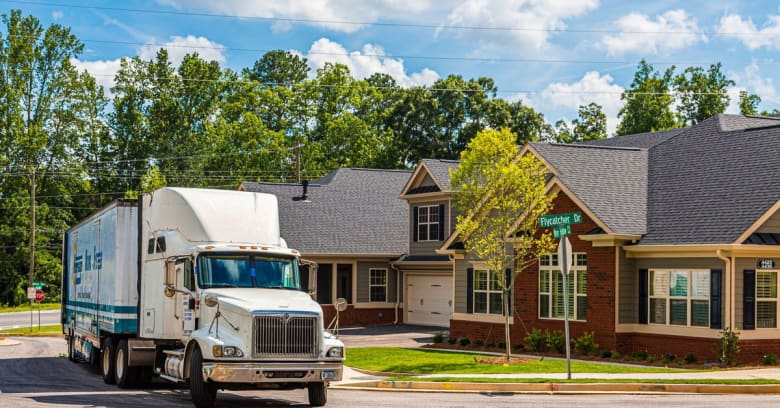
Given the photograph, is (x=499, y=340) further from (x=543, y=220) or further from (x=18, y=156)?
(x=18, y=156)

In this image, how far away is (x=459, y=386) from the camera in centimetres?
2148

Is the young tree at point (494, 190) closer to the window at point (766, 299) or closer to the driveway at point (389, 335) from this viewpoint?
the window at point (766, 299)

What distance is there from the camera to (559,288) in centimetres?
3131

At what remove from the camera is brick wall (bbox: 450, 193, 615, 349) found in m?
29.4

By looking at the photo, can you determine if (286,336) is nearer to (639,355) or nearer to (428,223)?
(639,355)

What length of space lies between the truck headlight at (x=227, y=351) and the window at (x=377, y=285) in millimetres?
30969

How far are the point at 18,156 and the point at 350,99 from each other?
25427 millimetres

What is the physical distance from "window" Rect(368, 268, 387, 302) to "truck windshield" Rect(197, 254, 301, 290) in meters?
28.6

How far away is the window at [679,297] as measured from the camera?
2775 centimetres

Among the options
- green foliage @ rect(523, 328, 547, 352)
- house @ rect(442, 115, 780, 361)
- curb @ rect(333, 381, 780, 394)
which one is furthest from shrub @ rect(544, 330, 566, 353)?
curb @ rect(333, 381, 780, 394)

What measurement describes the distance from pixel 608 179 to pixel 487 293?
18.7 feet

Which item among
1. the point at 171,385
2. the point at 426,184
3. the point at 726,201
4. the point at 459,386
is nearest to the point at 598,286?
the point at 726,201

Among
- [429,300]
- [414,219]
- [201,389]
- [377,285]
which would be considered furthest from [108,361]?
[377,285]

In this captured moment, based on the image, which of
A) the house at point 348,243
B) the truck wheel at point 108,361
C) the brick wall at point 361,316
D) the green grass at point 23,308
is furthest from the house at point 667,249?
the green grass at point 23,308
